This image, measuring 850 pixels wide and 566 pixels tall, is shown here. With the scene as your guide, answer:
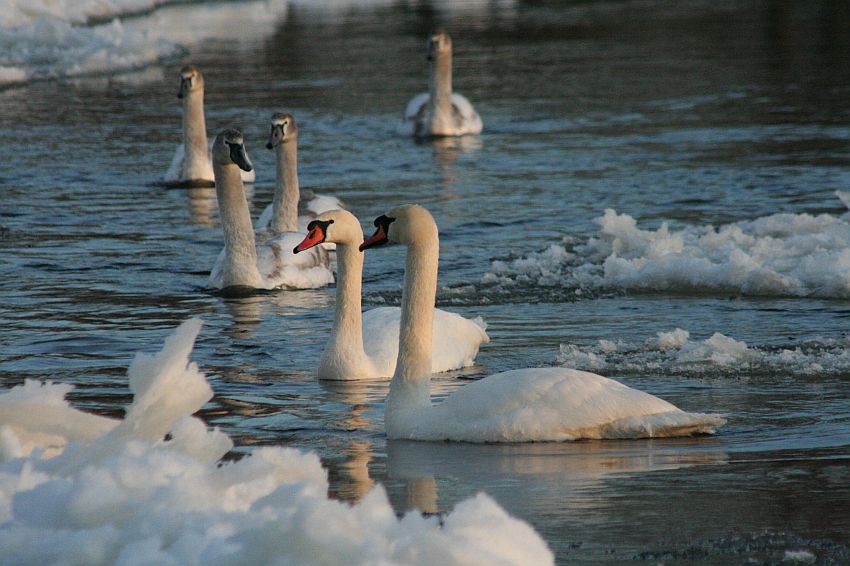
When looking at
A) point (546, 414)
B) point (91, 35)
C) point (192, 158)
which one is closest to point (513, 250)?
point (192, 158)

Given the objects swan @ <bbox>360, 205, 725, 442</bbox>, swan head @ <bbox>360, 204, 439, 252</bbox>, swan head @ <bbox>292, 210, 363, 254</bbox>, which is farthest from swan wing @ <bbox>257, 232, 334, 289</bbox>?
swan @ <bbox>360, 205, 725, 442</bbox>

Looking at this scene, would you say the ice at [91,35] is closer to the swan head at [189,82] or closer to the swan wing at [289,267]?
the swan head at [189,82]

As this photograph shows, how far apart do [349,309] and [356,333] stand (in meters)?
0.14

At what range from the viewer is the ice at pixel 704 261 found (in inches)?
446

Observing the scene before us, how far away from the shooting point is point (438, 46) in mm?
23062

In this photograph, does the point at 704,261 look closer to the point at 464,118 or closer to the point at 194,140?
the point at 194,140

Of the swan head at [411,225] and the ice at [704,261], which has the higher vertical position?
the swan head at [411,225]

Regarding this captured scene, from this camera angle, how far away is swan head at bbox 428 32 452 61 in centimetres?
2282

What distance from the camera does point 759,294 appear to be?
37.2 ft

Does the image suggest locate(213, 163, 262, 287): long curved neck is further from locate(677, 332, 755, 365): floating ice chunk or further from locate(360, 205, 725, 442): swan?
locate(360, 205, 725, 442): swan

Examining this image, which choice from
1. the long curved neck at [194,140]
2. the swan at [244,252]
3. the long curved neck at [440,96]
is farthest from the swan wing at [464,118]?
the swan at [244,252]

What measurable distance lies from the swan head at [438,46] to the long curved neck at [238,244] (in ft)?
34.6

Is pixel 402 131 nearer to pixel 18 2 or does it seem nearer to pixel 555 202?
pixel 555 202

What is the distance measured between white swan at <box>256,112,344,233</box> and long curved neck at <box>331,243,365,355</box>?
4.18 metres
